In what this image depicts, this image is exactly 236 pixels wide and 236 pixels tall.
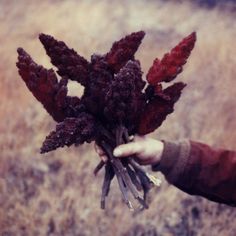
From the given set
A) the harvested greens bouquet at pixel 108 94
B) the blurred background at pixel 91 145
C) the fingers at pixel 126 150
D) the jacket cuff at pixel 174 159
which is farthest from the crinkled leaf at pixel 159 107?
the blurred background at pixel 91 145

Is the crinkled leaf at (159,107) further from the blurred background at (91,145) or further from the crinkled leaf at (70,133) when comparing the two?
the blurred background at (91,145)

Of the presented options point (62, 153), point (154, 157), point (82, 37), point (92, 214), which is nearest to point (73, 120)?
point (154, 157)

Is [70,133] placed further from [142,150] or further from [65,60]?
[142,150]

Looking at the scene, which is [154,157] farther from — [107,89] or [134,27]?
[134,27]

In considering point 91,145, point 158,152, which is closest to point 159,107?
point 158,152

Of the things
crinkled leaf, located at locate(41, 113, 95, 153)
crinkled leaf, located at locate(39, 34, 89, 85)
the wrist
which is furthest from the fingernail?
the wrist
